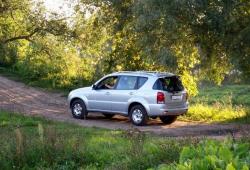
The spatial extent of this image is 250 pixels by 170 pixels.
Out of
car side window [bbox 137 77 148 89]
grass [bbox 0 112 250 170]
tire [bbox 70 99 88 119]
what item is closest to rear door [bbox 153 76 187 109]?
car side window [bbox 137 77 148 89]

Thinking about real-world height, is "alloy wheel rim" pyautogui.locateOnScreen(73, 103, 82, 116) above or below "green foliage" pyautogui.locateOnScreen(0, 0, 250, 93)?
below

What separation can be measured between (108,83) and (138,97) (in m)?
2.03

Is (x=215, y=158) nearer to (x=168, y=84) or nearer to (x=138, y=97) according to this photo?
(x=138, y=97)

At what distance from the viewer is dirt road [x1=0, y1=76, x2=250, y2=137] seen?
16.5 meters

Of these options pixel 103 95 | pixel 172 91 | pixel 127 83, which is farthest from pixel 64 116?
pixel 172 91

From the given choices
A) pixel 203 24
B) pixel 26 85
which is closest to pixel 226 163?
pixel 203 24

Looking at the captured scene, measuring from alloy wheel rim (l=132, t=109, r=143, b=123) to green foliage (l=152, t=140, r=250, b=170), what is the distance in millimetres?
12427

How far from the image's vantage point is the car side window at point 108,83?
19.3m

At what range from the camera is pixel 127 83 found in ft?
61.2

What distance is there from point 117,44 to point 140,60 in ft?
4.36

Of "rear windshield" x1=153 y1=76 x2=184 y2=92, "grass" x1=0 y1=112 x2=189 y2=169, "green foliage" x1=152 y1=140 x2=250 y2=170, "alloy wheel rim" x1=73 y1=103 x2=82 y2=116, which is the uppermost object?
"rear windshield" x1=153 y1=76 x2=184 y2=92

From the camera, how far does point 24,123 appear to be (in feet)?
53.8

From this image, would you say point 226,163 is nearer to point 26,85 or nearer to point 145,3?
point 145,3

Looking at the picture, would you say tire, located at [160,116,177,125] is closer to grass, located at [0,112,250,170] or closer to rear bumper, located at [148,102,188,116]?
rear bumper, located at [148,102,188,116]
